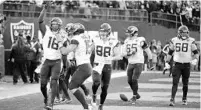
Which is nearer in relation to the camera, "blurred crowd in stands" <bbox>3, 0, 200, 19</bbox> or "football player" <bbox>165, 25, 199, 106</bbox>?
"football player" <bbox>165, 25, 199, 106</bbox>

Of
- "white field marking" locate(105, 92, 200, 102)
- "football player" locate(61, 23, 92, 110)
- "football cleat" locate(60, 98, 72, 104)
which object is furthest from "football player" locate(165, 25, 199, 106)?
"football player" locate(61, 23, 92, 110)

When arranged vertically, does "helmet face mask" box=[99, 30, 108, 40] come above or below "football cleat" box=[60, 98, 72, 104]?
above

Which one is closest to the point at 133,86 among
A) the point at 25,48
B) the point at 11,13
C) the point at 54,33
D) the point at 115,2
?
the point at 54,33

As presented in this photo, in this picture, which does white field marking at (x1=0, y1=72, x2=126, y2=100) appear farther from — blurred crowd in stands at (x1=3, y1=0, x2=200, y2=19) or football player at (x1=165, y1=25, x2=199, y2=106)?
blurred crowd in stands at (x1=3, y1=0, x2=200, y2=19)

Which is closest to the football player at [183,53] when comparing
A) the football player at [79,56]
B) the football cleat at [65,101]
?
the football cleat at [65,101]

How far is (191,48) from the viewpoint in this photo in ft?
45.9

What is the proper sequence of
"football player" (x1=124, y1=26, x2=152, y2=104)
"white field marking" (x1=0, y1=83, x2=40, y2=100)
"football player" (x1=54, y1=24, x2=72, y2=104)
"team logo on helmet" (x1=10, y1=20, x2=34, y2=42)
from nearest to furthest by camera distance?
"football player" (x1=54, y1=24, x2=72, y2=104), "football player" (x1=124, y1=26, x2=152, y2=104), "white field marking" (x1=0, y1=83, x2=40, y2=100), "team logo on helmet" (x1=10, y1=20, x2=34, y2=42)

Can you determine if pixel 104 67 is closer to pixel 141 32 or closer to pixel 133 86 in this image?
pixel 133 86

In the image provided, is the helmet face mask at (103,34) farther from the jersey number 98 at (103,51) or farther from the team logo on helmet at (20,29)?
the team logo on helmet at (20,29)

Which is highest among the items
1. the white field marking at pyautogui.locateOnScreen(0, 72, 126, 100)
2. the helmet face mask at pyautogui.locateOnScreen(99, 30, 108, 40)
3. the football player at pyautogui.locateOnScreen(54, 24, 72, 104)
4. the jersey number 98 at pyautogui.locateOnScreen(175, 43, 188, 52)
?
the helmet face mask at pyautogui.locateOnScreen(99, 30, 108, 40)

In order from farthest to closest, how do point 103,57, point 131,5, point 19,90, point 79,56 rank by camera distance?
1. point 131,5
2. point 19,90
3. point 103,57
4. point 79,56

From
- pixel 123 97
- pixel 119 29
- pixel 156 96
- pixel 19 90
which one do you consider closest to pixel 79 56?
pixel 123 97

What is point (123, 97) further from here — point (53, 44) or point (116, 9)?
point (116, 9)

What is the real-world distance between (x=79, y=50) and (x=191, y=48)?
3661mm
